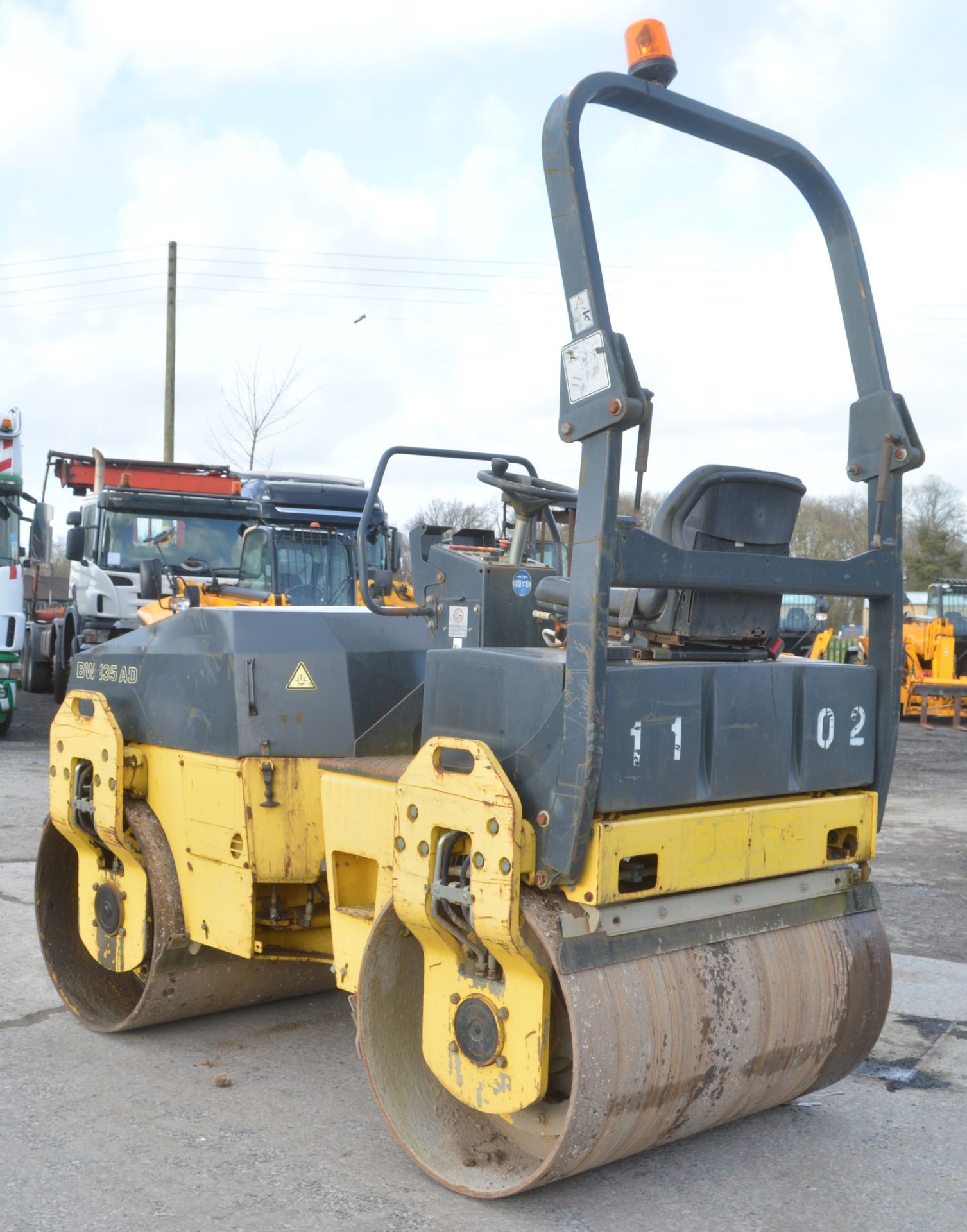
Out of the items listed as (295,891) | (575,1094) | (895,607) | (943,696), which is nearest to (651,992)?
(575,1094)

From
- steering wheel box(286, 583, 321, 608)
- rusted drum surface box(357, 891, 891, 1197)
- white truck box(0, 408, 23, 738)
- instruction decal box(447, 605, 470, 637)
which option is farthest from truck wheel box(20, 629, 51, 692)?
rusted drum surface box(357, 891, 891, 1197)

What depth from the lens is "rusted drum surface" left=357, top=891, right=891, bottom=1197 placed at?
2.73 meters

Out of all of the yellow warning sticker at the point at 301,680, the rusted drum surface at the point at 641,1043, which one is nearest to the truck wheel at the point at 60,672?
the yellow warning sticker at the point at 301,680

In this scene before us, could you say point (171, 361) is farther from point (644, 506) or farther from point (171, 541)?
point (644, 506)

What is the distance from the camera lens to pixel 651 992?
2.82m

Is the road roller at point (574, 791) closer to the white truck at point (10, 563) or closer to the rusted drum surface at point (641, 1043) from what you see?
the rusted drum surface at point (641, 1043)

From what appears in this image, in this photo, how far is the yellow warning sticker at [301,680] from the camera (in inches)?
148

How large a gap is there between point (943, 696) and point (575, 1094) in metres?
15.6

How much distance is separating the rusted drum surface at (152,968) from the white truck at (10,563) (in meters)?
7.31

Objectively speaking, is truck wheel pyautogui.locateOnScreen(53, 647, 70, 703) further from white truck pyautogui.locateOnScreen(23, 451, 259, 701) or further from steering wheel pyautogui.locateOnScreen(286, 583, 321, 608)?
steering wheel pyautogui.locateOnScreen(286, 583, 321, 608)

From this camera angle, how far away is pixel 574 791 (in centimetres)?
268

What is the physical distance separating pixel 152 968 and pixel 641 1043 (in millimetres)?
1852

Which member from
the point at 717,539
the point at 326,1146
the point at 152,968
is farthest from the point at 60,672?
the point at 717,539

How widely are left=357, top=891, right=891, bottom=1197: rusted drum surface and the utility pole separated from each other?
1901 centimetres
